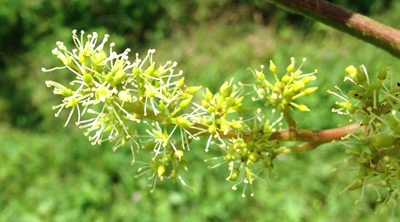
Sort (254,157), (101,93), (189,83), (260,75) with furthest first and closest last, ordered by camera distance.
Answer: (189,83) < (260,75) < (254,157) < (101,93)

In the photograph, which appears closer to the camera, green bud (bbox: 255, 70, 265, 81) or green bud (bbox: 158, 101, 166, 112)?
green bud (bbox: 158, 101, 166, 112)

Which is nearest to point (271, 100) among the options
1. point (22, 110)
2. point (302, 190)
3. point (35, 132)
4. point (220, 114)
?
point (220, 114)

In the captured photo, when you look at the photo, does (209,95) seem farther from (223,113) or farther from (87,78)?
(87,78)

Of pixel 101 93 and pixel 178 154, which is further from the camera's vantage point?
pixel 178 154

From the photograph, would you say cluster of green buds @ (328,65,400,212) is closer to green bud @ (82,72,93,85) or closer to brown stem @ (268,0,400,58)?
brown stem @ (268,0,400,58)

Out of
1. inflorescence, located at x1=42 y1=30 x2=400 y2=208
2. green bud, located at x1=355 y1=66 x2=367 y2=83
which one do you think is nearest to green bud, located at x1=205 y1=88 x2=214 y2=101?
inflorescence, located at x1=42 y1=30 x2=400 y2=208

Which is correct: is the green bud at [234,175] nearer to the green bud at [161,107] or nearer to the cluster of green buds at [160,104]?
the cluster of green buds at [160,104]

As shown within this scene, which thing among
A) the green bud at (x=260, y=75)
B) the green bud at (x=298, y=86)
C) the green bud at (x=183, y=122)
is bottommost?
the green bud at (x=183, y=122)

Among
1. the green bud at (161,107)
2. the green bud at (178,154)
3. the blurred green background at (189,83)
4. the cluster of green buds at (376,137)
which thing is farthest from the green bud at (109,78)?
the blurred green background at (189,83)

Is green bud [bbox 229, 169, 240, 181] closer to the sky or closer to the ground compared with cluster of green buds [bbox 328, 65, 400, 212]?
closer to the ground

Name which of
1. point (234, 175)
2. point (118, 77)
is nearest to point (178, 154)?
point (234, 175)
